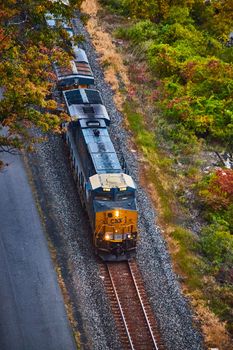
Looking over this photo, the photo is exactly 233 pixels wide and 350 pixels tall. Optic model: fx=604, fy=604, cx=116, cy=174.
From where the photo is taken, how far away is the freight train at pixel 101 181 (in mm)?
26219

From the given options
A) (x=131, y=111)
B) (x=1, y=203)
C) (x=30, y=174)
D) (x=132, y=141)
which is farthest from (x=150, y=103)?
(x=1, y=203)

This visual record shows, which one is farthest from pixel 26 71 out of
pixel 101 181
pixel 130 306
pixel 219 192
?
pixel 219 192

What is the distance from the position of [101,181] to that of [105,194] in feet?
2.04

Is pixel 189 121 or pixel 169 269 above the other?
pixel 189 121

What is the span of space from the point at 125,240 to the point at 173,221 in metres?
4.00

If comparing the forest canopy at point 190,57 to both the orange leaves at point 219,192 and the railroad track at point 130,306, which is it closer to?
the orange leaves at point 219,192

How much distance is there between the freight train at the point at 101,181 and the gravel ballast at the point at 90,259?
2.79 ft

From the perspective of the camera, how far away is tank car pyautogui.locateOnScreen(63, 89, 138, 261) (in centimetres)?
2619

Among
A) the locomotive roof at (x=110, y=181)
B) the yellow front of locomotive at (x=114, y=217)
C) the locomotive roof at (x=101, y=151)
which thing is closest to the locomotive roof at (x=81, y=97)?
the locomotive roof at (x=101, y=151)

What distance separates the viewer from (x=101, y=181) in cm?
2653

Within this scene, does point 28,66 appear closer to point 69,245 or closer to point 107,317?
point 69,245

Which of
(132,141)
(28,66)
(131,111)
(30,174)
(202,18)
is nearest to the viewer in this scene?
(28,66)

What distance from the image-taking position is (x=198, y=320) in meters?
24.6

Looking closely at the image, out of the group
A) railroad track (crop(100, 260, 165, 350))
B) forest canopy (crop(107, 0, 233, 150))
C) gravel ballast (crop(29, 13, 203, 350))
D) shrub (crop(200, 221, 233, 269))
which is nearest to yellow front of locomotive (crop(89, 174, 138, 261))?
railroad track (crop(100, 260, 165, 350))
